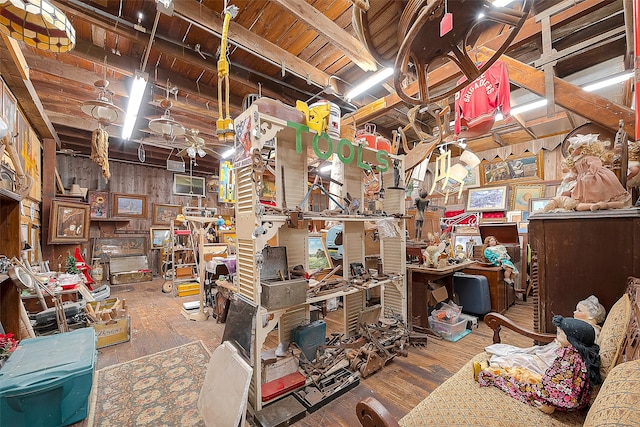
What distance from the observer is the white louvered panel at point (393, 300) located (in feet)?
11.0

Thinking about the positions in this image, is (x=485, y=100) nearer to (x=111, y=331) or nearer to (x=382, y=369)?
(x=382, y=369)

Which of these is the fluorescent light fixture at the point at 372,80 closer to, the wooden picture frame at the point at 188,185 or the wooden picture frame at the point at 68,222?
the wooden picture frame at the point at 68,222

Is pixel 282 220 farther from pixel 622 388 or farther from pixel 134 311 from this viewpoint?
pixel 134 311

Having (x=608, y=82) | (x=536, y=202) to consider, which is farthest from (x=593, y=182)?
(x=536, y=202)

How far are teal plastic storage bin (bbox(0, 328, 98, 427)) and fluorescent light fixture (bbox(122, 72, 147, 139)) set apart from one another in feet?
10.1

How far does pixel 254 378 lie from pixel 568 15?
463 centimetres

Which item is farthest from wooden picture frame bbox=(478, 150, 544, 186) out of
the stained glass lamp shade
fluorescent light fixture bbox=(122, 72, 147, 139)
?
the stained glass lamp shade

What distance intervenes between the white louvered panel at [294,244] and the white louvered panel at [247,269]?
0.49 metres

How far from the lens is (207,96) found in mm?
4281

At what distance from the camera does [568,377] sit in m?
1.36

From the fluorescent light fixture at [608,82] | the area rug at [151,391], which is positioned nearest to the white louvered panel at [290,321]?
the area rug at [151,391]

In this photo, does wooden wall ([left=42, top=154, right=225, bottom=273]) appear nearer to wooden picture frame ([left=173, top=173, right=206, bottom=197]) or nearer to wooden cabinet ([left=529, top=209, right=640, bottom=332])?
wooden picture frame ([left=173, top=173, right=206, bottom=197])

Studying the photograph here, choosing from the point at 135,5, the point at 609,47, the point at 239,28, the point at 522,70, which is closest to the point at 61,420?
the point at 135,5

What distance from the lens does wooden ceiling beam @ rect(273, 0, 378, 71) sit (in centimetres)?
253
